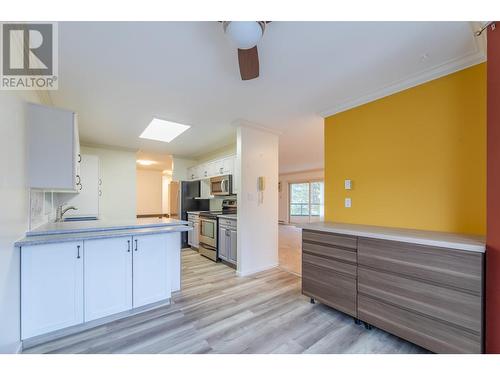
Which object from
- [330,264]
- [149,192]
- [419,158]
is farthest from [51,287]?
[149,192]

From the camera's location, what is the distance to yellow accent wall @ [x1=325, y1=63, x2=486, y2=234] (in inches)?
72.7

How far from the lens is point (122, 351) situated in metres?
1.70

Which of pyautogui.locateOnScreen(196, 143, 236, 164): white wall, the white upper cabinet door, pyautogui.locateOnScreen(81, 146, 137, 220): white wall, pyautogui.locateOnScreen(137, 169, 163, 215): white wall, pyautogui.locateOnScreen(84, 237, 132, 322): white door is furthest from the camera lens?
pyautogui.locateOnScreen(137, 169, 163, 215): white wall

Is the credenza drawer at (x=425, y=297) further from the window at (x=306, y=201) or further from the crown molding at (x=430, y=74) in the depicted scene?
the window at (x=306, y=201)

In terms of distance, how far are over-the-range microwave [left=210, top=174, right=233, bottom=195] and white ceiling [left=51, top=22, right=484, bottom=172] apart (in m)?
1.36

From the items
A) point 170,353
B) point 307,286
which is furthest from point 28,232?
point 307,286

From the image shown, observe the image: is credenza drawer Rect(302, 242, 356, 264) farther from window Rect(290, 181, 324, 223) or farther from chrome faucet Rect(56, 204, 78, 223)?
window Rect(290, 181, 324, 223)

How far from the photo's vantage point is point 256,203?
3.65m

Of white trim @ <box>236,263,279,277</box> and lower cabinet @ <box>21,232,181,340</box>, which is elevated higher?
lower cabinet @ <box>21,232,181,340</box>

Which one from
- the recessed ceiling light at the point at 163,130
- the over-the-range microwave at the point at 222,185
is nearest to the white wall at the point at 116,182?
the recessed ceiling light at the point at 163,130

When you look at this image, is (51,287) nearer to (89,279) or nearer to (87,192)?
(89,279)

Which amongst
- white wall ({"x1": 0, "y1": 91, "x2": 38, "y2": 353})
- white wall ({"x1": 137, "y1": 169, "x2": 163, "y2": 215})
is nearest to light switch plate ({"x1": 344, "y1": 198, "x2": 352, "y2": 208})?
white wall ({"x1": 0, "y1": 91, "x2": 38, "y2": 353})

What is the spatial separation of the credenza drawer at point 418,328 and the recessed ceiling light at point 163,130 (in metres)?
3.52

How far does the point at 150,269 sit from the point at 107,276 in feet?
1.30
